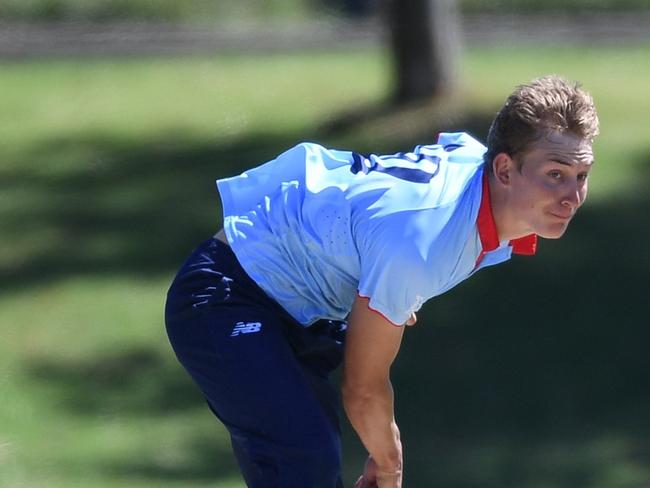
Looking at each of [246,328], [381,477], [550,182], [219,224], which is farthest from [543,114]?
[219,224]

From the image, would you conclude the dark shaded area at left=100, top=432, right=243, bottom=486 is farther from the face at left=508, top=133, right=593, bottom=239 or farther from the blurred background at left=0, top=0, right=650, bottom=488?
the face at left=508, top=133, right=593, bottom=239

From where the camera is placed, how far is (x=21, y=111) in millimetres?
11969

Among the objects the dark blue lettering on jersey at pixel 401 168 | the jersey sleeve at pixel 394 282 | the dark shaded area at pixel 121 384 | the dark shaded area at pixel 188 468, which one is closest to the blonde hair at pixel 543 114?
the dark blue lettering on jersey at pixel 401 168

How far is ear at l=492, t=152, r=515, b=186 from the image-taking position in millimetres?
3340

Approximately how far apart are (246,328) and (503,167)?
2.66ft

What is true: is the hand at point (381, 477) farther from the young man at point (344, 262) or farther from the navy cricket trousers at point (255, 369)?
the navy cricket trousers at point (255, 369)

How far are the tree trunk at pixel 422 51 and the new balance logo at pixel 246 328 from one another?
7664mm

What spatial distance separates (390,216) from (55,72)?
33.1 ft

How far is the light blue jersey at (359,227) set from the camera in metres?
3.33

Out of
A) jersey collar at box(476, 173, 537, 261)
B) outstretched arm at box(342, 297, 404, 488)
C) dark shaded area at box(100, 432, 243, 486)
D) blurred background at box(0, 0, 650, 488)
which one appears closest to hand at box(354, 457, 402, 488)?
outstretched arm at box(342, 297, 404, 488)

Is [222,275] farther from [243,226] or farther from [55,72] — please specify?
[55,72]

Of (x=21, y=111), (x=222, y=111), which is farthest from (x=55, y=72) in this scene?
(x=222, y=111)

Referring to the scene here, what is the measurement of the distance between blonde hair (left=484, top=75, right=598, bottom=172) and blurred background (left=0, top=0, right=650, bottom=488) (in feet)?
10.7

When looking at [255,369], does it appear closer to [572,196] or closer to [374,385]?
[374,385]
